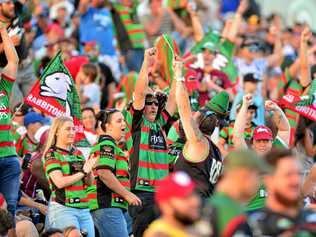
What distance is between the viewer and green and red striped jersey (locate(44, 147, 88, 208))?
48.6 ft

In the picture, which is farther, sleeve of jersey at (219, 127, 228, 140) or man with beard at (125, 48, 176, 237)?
sleeve of jersey at (219, 127, 228, 140)

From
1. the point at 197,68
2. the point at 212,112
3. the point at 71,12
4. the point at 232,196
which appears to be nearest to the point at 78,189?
the point at 212,112

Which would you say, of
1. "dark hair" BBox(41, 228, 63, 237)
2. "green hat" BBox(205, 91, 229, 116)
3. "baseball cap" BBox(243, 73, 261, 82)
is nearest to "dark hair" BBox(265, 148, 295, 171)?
"dark hair" BBox(41, 228, 63, 237)

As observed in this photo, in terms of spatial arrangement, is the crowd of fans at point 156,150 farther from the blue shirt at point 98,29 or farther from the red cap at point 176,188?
the blue shirt at point 98,29

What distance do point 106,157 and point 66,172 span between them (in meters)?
0.57

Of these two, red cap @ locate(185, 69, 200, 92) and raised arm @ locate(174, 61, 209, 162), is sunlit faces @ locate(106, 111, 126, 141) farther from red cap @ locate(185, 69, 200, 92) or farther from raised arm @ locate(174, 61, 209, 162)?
red cap @ locate(185, 69, 200, 92)

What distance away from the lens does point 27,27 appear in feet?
73.3

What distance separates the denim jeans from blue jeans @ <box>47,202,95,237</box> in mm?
584

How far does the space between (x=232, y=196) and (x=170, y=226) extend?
0.63 metres

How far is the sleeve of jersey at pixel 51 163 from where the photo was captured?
14766mm

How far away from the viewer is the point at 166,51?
17.1 m

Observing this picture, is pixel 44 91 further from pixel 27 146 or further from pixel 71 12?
pixel 71 12

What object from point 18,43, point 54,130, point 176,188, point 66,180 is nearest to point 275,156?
point 176,188

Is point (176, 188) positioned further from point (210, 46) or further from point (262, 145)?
point (210, 46)
